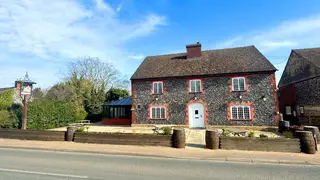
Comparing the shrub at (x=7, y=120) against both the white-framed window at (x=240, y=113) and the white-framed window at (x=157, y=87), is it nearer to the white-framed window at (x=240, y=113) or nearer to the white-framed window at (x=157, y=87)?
the white-framed window at (x=157, y=87)

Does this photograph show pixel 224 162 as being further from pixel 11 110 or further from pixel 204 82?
pixel 11 110

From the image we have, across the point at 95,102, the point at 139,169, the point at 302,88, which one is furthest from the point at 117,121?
the point at 302,88

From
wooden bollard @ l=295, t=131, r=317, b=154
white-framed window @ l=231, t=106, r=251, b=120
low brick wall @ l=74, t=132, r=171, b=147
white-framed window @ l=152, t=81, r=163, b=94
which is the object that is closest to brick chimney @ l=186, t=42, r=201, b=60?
white-framed window @ l=152, t=81, r=163, b=94

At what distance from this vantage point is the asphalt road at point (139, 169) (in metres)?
5.71

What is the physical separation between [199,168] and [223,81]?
12.4 m

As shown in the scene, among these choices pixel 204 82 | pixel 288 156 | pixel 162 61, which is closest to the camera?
pixel 288 156

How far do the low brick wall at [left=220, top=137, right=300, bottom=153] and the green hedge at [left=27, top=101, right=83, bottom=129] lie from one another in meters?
17.2

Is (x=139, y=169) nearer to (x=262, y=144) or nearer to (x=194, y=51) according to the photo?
(x=262, y=144)

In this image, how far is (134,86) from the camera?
19766 mm

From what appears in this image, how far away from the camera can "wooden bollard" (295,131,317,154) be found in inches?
337

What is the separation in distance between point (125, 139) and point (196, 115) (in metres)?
9.33

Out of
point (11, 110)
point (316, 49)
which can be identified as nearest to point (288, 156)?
point (316, 49)

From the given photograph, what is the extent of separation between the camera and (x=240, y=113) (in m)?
16.9

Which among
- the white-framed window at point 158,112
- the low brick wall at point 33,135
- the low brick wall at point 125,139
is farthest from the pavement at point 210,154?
the white-framed window at point 158,112
